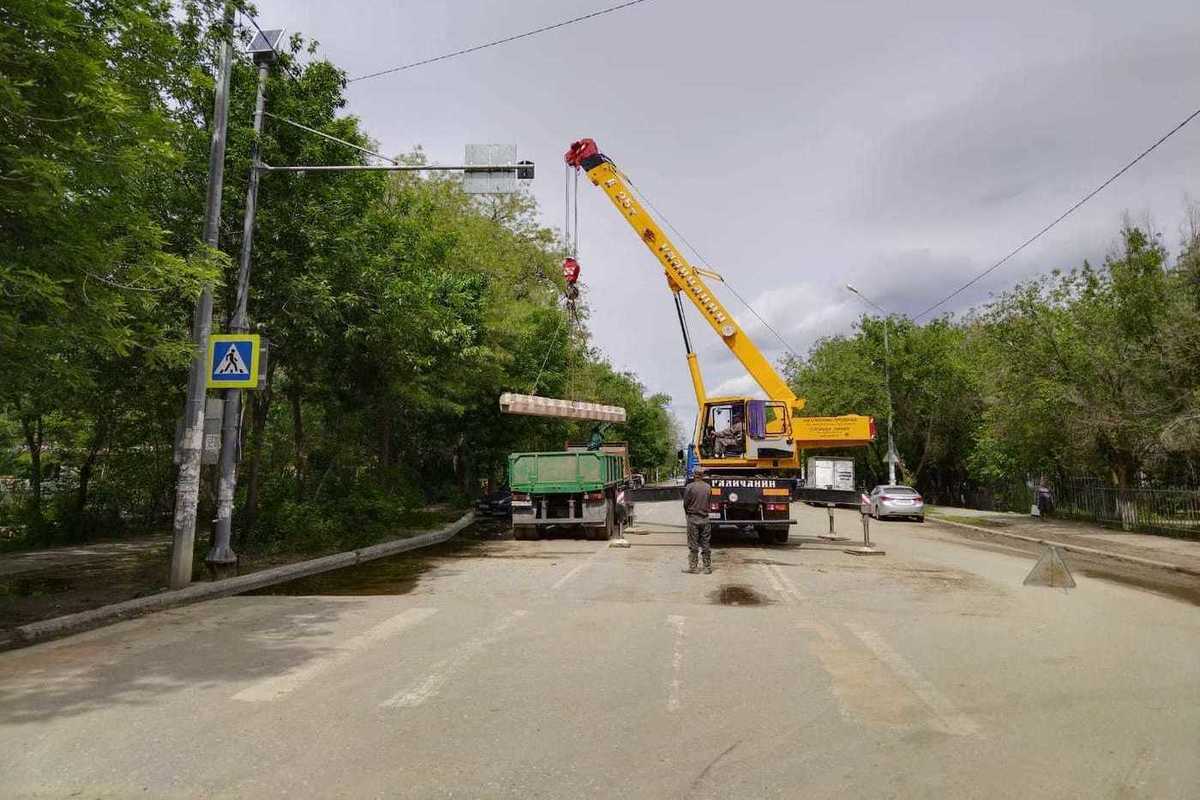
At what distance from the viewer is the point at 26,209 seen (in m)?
6.90

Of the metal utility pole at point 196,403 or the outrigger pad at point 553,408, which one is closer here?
the metal utility pole at point 196,403

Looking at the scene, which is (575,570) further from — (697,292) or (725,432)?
(697,292)

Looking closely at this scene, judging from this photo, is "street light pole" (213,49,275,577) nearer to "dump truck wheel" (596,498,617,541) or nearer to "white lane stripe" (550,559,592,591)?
"white lane stripe" (550,559,592,591)

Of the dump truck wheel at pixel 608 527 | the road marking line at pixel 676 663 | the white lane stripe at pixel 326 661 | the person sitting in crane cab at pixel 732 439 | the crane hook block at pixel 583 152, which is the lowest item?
the white lane stripe at pixel 326 661

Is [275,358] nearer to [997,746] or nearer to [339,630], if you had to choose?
[339,630]

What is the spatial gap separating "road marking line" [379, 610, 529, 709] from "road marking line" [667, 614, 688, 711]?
5.86ft

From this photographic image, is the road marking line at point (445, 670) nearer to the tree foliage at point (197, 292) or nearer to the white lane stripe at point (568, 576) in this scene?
the white lane stripe at point (568, 576)

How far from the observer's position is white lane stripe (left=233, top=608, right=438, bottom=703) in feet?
19.3

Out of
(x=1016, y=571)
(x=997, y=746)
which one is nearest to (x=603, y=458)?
(x=1016, y=571)

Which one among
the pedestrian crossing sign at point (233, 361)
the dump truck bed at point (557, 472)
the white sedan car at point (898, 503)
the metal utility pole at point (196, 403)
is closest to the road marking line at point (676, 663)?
the metal utility pole at point (196, 403)

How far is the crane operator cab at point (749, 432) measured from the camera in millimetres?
18250

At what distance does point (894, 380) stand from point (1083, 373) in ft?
66.1

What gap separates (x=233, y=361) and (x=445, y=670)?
24.2 ft

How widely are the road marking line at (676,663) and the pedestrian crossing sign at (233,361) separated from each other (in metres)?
7.36
